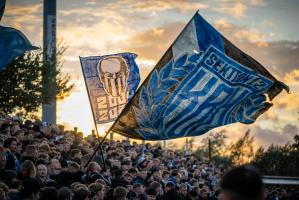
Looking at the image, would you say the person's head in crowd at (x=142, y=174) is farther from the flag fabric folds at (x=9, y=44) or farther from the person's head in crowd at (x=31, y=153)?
the flag fabric folds at (x=9, y=44)

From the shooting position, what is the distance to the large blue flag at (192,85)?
1058 cm

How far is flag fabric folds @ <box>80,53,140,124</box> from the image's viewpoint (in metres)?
12.7

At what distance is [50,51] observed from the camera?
39781 millimetres

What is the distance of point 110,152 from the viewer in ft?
49.4

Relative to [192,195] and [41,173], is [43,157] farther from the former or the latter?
[192,195]

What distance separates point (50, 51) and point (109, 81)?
27.4 m

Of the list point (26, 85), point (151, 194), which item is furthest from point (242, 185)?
point (26, 85)

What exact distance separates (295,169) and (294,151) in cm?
749

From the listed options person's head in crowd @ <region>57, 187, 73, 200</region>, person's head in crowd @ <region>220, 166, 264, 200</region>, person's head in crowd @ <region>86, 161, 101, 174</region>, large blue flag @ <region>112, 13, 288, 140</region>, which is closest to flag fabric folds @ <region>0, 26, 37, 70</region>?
person's head in crowd @ <region>86, 161, 101, 174</region>

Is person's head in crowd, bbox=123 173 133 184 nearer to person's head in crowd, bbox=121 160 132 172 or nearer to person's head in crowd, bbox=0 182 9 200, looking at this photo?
person's head in crowd, bbox=121 160 132 172

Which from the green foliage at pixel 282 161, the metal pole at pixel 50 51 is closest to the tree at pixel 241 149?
the green foliage at pixel 282 161

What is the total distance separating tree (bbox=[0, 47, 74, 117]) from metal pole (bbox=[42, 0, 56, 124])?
0.11m

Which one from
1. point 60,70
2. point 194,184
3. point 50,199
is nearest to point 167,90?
point 50,199

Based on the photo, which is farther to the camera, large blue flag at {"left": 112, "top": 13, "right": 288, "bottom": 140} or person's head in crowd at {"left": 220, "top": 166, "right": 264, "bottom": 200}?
large blue flag at {"left": 112, "top": 13, "right": 288, "bottom": 140}
